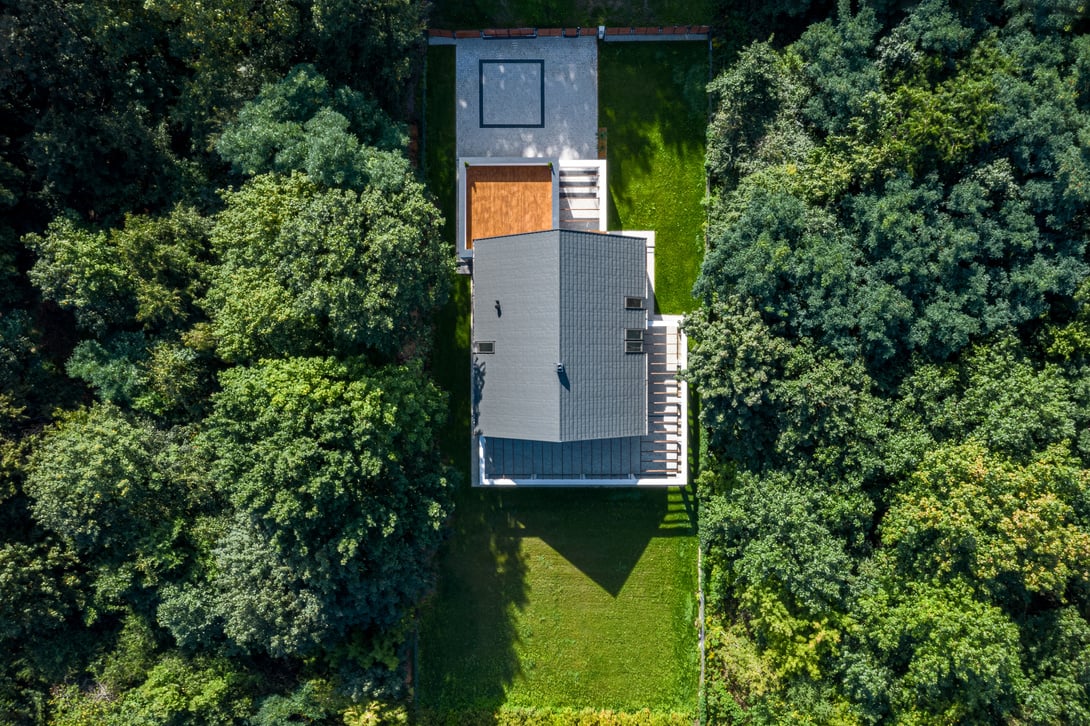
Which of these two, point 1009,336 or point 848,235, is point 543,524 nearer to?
point 848,235

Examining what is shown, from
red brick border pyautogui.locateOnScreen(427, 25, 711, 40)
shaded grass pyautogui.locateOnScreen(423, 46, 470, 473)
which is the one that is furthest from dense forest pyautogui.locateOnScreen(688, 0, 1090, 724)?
shaded grass pyautogui.locateOnScreen(423, 46, 470, 473)

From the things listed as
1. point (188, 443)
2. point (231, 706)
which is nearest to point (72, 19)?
point (188, 443)

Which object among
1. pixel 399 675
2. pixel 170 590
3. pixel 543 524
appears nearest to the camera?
pixel 170 590

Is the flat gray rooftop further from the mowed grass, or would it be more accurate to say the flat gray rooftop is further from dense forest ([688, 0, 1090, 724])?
the mowed grass

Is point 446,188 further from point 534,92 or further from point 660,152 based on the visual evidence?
point 660,152

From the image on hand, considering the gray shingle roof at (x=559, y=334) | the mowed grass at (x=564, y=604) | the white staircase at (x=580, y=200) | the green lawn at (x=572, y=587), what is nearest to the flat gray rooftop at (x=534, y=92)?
the green lawn at (x=572, y=587)

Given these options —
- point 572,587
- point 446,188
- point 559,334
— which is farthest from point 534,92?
point 572,587
